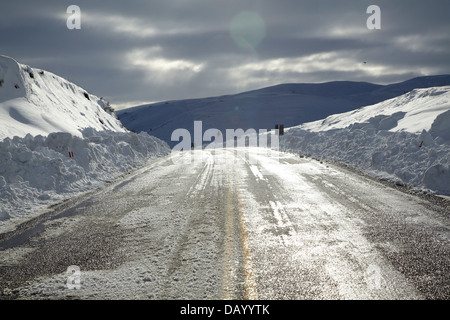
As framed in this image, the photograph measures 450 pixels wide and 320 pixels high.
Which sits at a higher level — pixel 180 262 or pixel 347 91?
pixel 347 91

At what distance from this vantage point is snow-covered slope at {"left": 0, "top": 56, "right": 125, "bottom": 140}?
52.2ft

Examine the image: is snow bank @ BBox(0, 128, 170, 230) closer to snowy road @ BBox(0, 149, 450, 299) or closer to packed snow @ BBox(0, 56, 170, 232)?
packed snow @ BBox(0, 56, 170, 232)

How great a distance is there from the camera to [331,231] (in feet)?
17.8

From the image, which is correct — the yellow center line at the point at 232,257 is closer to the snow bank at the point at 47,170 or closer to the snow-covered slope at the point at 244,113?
the snow bank at the point at 47,170

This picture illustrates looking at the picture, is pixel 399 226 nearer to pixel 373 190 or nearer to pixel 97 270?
pixel 373 190

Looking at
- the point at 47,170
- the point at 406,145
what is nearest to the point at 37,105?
the point at 47,170

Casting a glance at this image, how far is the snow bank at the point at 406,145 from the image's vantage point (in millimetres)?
9704

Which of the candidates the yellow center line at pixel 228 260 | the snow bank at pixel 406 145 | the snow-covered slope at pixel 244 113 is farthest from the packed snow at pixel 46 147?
the snow-covered slope at pixel 244 113

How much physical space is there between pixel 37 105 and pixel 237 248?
19155mm

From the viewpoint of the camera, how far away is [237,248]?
185 inches

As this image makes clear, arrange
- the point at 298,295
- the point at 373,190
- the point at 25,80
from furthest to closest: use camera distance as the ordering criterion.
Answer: the point at 25,80 → the point at 373,190 → the point at 298,295

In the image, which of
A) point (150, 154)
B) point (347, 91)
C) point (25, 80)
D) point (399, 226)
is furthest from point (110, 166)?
point (347, 91)

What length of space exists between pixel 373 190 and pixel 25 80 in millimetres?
20986

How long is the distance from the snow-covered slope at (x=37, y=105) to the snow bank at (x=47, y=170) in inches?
100
